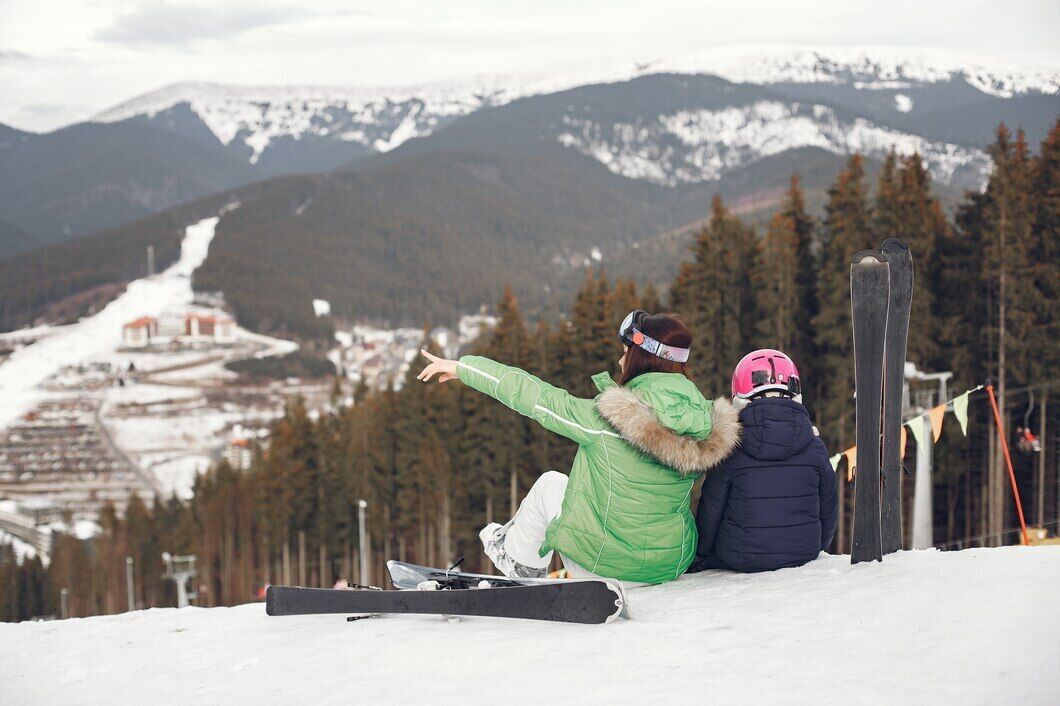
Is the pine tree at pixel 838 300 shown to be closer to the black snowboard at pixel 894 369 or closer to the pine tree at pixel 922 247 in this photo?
the pine tree at pixel 922 247

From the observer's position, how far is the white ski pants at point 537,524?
5895 millimetres

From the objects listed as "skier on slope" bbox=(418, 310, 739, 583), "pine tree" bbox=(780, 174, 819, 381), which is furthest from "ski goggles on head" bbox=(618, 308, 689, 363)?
"pine tree" bbox=(780, 174, 819, 381)

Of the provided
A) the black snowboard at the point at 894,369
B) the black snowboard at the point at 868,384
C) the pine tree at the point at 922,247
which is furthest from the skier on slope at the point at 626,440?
the pine tree at the point at 922,247

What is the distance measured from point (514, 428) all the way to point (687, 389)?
27.9 meters

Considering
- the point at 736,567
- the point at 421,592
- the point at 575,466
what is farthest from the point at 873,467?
Result: the point at 421,592

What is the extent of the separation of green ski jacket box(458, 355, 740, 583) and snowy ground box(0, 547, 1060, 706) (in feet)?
1.39

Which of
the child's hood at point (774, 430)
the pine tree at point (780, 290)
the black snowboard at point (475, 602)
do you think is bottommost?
the black snowboard at point (475, 602)

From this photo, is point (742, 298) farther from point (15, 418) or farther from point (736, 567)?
point (15, 418)

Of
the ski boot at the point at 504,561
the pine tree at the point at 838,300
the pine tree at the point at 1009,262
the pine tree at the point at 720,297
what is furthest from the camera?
the pine tree at the point at 720,297

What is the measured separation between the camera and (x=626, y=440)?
5.38 m

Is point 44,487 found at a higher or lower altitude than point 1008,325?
lower

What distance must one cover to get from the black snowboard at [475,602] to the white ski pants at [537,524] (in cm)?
51

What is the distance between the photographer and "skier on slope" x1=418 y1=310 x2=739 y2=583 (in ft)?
17.5

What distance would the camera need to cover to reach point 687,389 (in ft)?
17.8
